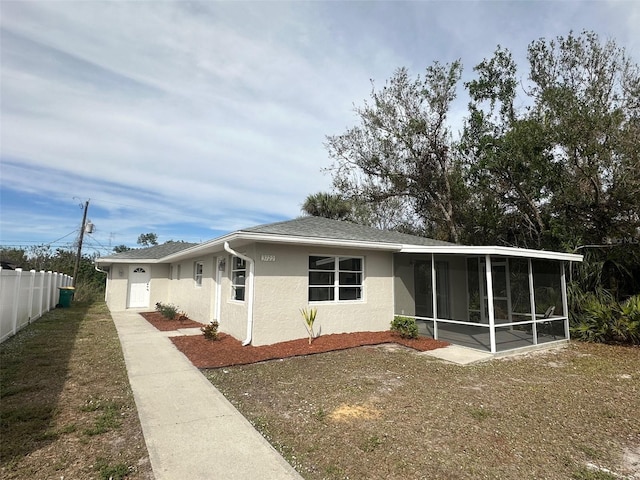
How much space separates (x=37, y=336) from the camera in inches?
385

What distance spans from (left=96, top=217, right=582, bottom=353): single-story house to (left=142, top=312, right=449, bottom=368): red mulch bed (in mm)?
288

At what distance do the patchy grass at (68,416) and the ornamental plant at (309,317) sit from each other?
4076 millimetres

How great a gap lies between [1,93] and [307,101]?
8221 millimetres

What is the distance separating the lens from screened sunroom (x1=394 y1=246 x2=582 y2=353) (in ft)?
30.2

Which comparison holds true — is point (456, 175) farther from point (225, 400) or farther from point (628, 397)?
point (225, 400)

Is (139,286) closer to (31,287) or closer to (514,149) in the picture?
(31,287)

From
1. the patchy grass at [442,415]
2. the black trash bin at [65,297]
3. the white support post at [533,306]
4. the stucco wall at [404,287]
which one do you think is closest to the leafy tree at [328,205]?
the stucco wall at [404,287]

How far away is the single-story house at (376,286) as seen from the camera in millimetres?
8523

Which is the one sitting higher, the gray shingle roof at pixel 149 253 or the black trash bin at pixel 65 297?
the gray shingle roof at pixel 149 253

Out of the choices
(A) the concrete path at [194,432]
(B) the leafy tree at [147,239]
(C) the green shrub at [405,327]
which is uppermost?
(B) the leafy tree at [147,239]

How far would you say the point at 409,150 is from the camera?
59.3 feet

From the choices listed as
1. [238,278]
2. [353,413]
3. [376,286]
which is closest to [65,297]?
[238,278]

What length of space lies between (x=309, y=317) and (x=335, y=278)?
1.36m

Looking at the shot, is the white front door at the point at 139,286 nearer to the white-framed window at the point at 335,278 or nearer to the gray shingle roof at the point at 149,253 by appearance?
the gray shingle roof at the point at 149,253
